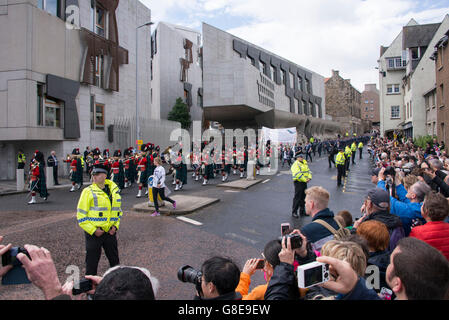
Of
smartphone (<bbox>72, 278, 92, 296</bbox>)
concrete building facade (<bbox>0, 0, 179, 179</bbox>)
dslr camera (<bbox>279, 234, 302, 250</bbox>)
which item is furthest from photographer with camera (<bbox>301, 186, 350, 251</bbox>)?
concrete building facade (<bbox>0, 0, 179, 179</bbox>)

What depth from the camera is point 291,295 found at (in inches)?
81.1

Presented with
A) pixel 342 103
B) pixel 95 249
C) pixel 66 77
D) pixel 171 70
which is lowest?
pixel 95 249

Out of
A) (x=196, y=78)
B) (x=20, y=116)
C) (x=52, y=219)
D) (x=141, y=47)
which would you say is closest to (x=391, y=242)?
(x=52, y=219)

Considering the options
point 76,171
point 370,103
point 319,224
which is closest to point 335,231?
point 319,224

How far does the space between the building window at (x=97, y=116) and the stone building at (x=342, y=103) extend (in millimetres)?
65804

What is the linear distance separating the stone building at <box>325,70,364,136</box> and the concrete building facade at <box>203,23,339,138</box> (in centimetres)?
2419

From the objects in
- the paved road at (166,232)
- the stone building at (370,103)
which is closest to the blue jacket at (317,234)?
the paved road at (166,232)

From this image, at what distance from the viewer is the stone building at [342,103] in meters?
78.9

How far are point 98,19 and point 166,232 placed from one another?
75.2ft

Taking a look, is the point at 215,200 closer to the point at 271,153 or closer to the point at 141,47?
the point at 271,153

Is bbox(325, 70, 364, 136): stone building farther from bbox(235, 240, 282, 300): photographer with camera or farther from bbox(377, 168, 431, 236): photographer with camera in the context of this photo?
bbox(235, 240, 282, 300): photographer with camera

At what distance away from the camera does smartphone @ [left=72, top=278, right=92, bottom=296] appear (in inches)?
71.7

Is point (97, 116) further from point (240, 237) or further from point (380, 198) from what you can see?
point (380, 198)

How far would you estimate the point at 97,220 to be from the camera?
4.25 metres
